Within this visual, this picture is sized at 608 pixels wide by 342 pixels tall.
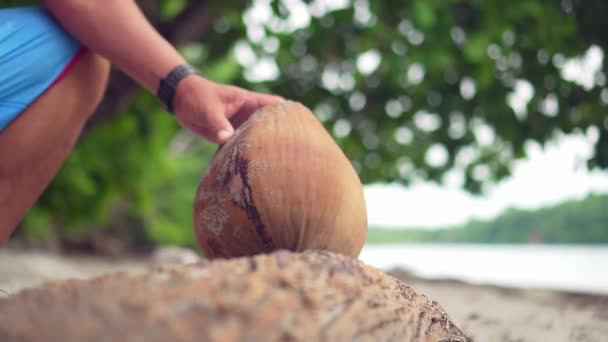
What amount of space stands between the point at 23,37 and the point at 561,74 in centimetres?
360

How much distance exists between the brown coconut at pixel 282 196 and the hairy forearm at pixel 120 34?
0.31 metres

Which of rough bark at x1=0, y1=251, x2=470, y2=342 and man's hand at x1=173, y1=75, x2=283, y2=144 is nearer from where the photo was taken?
rough bark at x1=0, y1=251, x2=470, y2=342

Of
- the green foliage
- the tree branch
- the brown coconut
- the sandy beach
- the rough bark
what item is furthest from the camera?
the green foliage

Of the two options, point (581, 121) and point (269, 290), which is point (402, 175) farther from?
point (269, 290)

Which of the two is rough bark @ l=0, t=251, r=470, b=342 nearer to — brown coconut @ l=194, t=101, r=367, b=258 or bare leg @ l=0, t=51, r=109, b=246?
brown coconut @ l=194, t=101, r=367, b=258

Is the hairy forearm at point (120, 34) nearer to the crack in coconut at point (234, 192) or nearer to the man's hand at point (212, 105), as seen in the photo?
the man's hand at point (212, 105)

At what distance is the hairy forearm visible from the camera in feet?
4.35

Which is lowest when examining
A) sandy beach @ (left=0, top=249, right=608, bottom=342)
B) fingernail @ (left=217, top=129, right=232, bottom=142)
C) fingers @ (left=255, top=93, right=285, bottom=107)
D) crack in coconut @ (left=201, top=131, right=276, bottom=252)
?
sandy beach @ (left=0, top=249, right=608, bottom=342)

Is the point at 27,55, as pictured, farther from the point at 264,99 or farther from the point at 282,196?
the point at 282,196

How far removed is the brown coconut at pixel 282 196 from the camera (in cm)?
113

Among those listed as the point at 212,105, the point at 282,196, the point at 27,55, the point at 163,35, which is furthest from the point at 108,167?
the point at 282,196

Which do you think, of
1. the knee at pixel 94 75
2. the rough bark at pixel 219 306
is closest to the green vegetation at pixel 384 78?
the knee at pixel 94 75

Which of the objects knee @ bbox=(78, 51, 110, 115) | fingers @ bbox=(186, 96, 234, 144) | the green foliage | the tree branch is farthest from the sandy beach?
the tree branch

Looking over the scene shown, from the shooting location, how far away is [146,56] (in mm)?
1375
